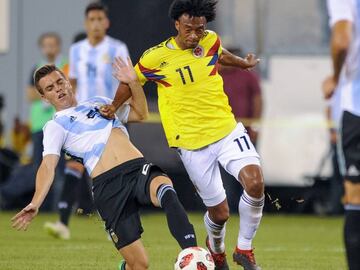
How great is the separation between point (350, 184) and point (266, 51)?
11929 millimetres

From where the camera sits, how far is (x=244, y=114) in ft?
56.3

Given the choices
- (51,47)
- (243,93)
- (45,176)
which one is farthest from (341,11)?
(243,93)

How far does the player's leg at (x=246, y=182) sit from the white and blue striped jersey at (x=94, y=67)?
386 centimetres

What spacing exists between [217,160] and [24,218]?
7.62 ft

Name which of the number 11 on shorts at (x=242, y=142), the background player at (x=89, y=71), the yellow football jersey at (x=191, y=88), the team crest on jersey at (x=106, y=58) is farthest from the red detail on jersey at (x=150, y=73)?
the team crest on jersey at (x=106, y=58)

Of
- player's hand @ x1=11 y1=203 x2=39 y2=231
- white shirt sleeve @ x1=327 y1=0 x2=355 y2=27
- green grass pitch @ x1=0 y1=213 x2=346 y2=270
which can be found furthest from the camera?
green grass pitch @ x1=0 y1=213 x2=346 y2=270

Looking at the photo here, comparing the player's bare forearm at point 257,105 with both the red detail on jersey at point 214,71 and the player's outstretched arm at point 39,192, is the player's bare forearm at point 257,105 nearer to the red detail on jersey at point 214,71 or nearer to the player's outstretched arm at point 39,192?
the red detail on jersey at point 214,71

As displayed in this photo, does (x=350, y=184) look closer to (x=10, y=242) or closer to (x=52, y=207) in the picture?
(x=10, y=242)

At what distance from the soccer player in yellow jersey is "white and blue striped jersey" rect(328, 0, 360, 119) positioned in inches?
103

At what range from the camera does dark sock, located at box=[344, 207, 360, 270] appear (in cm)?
701

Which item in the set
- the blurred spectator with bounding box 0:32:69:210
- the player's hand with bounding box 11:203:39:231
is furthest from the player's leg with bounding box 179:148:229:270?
the blurred spectator with bounding box 0:32:69:210

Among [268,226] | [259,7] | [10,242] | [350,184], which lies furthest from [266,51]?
[350,184]

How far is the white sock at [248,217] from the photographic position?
32.0ft

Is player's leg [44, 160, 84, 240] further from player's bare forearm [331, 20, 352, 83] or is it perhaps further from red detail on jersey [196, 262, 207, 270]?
player's bare forearm [331, 20, 352, 83]
